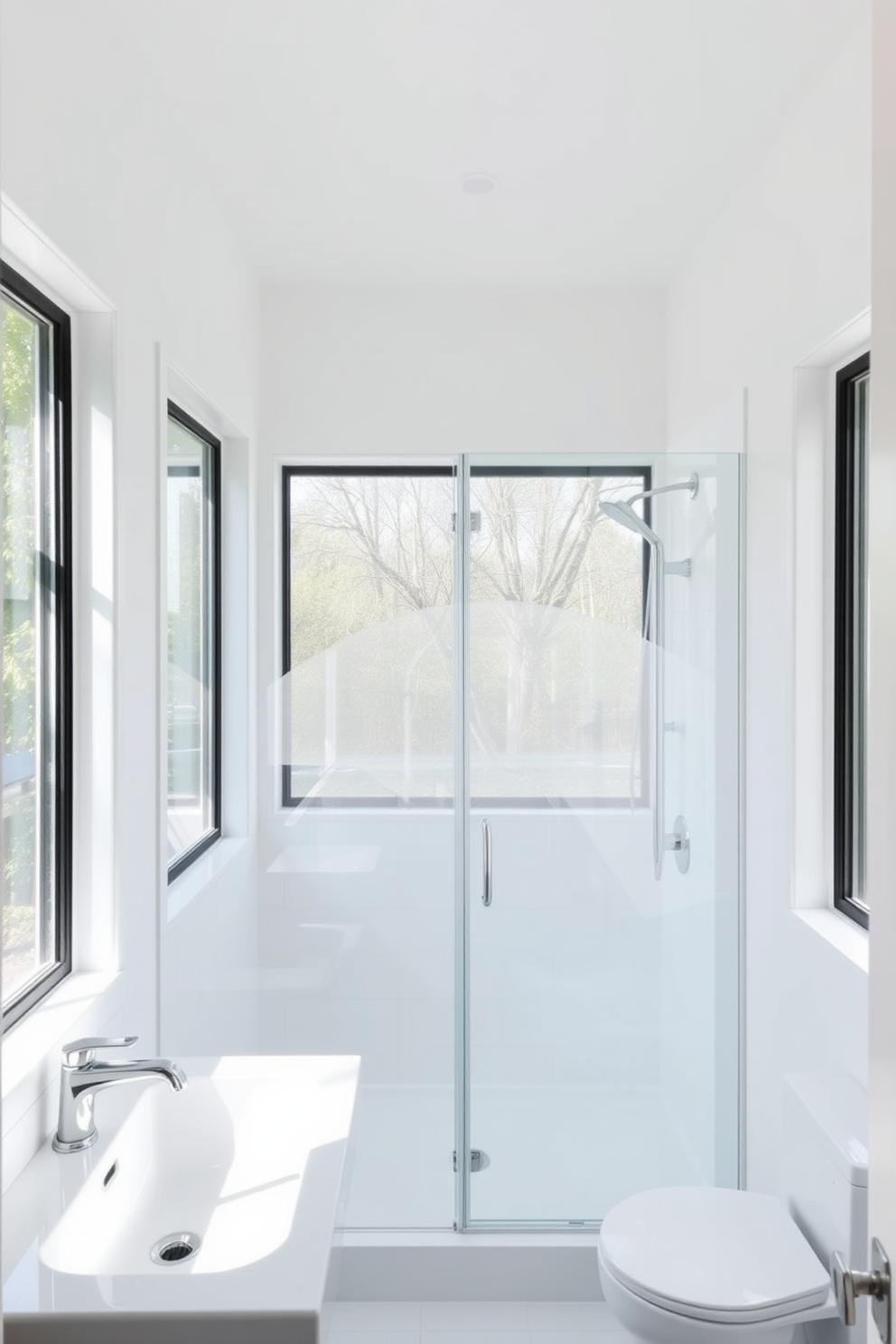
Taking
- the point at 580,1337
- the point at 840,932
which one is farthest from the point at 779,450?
the point at 580,1337

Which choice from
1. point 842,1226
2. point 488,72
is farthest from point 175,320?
point 842,1226

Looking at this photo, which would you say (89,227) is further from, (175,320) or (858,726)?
(858,726)

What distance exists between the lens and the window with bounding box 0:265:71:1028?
1.59 metres

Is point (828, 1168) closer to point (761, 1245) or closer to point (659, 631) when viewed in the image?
point (761, 1245)

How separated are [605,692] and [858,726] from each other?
0.63m

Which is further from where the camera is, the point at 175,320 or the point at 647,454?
the point at 647,454

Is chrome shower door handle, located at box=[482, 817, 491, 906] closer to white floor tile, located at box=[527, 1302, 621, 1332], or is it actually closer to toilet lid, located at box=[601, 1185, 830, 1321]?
toilet lid, located at box=[601, 1185, 830, 1321]

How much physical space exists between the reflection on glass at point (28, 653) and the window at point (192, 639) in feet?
1.99

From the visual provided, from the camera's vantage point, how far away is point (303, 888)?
9.86ft

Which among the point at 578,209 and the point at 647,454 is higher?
the point at 578,209

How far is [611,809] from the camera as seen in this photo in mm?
2414

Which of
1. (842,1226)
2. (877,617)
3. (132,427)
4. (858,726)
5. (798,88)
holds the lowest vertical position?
(842,1226)

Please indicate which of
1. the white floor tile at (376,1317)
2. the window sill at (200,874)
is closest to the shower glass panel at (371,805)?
the window sill at (200,874)

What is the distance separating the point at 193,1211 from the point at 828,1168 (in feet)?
3.56
